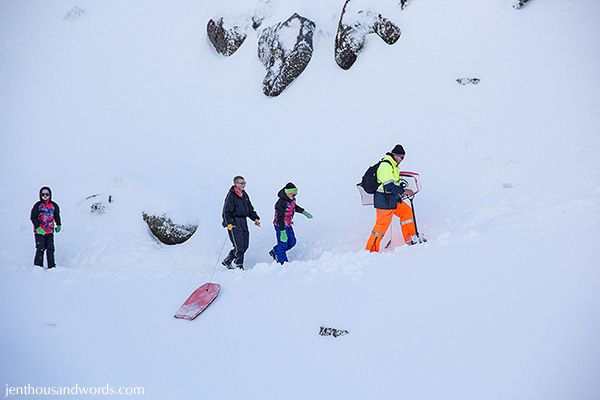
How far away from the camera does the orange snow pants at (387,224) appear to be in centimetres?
911

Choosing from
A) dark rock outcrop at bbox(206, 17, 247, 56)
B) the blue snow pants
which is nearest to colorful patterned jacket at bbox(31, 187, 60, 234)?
the blue snow pants

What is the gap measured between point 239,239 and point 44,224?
155 inches

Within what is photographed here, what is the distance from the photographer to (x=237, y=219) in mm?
10219

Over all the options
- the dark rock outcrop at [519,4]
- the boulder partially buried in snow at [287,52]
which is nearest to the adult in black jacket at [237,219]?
the boulder partially buried in snow at [287,52]

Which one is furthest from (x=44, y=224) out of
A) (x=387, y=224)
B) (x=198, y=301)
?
(x=387, y=224)

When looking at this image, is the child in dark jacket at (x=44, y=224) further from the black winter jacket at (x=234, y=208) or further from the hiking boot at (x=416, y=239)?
the hiking boot at (x=416, y=239)

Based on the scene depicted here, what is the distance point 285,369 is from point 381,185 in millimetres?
3578

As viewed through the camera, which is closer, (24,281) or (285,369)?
(285,369)

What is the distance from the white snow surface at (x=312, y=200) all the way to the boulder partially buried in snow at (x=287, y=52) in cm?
26

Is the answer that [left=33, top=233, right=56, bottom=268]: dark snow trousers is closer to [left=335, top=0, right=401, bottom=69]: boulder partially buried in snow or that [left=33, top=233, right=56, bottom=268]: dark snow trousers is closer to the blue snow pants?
the blue snow pants

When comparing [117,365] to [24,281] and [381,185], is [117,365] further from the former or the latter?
[381,185]

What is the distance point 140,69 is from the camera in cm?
1706

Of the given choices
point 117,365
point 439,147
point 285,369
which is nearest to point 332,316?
point 285,369

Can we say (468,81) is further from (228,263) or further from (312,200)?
(228,263)
